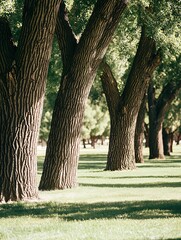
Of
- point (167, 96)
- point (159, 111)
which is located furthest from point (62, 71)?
point (159, 111)

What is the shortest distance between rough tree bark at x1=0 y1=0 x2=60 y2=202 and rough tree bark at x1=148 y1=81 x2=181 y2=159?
1003 inches

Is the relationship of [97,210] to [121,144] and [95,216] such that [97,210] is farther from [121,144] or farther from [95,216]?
[121,144]

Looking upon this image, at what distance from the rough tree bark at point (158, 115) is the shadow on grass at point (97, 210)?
25.3 m

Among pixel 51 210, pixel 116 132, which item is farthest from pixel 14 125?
pixel 116 132

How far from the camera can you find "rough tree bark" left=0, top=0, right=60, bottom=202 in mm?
12039

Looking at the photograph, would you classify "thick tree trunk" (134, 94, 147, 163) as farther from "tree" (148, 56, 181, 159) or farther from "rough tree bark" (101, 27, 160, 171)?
"rough tree bark" (101, 27, 160, 171)

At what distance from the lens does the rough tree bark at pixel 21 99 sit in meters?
12.0

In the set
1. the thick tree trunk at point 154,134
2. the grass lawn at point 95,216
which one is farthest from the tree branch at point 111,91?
the thick tree trunk at point 154,134

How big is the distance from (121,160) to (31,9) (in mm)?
14278

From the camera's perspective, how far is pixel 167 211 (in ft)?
35.4

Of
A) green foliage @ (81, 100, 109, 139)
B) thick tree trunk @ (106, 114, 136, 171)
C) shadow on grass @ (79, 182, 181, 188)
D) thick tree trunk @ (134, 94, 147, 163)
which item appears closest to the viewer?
shadow on grass @ (79, 182, 181, 188)

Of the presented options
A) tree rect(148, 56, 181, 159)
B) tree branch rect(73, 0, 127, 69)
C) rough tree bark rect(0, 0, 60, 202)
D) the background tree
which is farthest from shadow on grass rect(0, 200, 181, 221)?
tree rect(148, 56, 181, 159)

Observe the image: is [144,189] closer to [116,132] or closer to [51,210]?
[51,210]

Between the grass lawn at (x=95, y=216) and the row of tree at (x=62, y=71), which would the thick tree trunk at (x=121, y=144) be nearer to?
the row of tree at (x=62, y=71)
